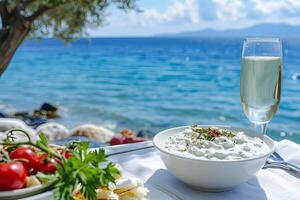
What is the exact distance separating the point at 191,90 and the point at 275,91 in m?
17.6

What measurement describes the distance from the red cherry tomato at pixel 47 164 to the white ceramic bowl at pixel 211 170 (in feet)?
1.09

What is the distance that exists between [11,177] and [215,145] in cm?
52

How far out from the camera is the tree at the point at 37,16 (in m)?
5.81

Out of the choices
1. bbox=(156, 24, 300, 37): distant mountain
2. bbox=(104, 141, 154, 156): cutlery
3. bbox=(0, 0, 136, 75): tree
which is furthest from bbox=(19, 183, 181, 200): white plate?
bbox=(156, 24, 300, 37): distant mountain

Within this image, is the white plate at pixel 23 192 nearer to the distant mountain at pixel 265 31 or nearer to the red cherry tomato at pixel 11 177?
the red cherry tomato at pixel 11 177

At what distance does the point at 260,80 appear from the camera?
1.42 m

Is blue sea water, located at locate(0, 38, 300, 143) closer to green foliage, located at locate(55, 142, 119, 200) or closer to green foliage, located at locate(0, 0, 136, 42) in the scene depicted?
green foliage, located at locate(0, 0, 136, 42)

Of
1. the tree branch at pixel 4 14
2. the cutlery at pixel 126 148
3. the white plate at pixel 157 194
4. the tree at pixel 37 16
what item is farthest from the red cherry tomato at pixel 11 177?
the tree branch at pixel 4 14

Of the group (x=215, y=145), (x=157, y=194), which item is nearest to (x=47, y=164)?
(x=157, y=194)

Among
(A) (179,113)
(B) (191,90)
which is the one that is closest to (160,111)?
(A) (179,113)

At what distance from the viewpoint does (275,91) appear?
4.62 ft

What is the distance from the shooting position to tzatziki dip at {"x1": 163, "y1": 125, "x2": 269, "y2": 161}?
1.07m

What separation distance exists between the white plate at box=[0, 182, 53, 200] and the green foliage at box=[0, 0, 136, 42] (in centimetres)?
453

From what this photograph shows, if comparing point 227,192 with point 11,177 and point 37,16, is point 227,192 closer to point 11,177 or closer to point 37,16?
point 11,177
